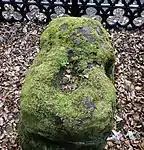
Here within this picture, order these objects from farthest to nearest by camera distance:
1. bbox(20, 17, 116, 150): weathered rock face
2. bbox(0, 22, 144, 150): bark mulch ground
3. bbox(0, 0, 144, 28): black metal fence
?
1. bbox(0, 0, 144, 28): black metal fence
2. bbox(0, 22, 144, 150): bark mulch ground
3. bbox(20, 17, 116, 150): weathered rock face

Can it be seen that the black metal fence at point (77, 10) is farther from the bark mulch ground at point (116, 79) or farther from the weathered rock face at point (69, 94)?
the weathered rock face at point (69, 94)

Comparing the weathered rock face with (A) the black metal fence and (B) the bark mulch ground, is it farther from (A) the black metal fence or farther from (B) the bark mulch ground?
(A) the black metal fence

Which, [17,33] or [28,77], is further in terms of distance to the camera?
[17,33]

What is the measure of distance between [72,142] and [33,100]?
401mm

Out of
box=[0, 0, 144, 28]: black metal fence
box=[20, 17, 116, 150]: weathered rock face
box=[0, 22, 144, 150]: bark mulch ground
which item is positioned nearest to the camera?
box=[20, 17, 116, 150]: weathered rock face

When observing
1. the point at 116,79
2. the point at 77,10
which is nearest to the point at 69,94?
the point at 116,79

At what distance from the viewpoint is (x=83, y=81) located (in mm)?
3020

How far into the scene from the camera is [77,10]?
6.02 metres

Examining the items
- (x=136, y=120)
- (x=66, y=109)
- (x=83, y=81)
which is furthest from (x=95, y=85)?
(x=136, y=120)

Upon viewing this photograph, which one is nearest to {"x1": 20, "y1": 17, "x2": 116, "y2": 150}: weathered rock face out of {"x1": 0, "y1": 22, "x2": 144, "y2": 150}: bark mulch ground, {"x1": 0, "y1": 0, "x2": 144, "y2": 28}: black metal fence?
{"x1": 0, "y1": 22, "x2": 144, "y2": 150}: bark mulch ground

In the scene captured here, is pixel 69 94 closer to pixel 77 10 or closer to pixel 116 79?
pixel 116 79

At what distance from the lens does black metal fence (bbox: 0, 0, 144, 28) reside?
5934 millimetres

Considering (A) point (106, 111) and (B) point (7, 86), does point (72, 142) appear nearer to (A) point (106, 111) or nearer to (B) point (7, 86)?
(A) point (106, 111)

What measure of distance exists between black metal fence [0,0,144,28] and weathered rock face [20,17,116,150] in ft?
8.67
